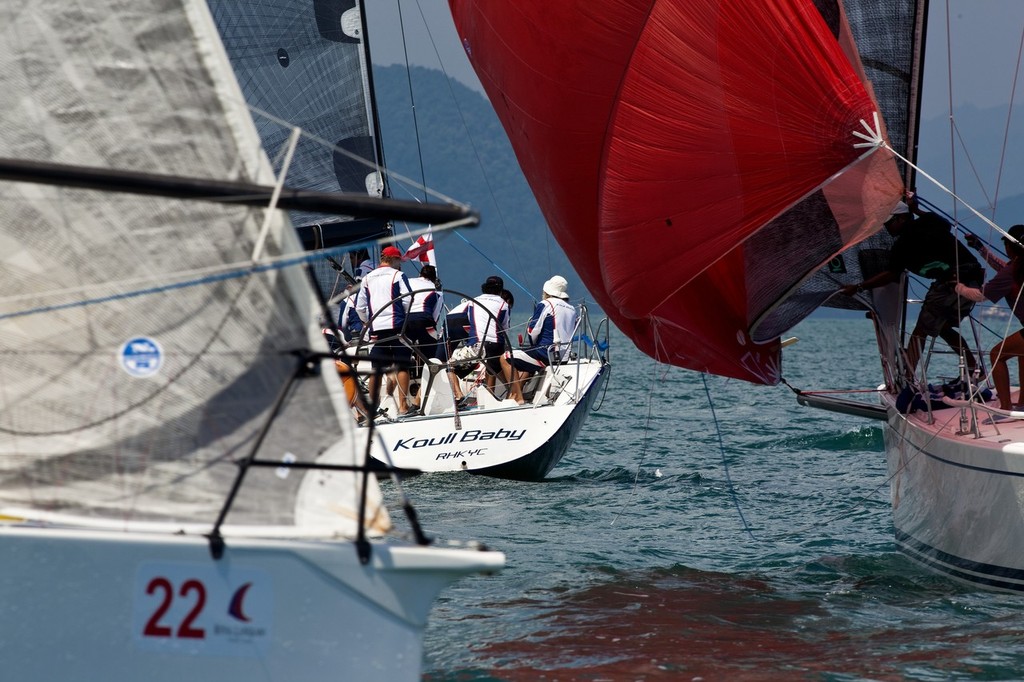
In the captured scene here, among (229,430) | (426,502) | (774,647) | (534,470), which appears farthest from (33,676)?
(534,470)

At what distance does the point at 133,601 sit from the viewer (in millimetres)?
3531

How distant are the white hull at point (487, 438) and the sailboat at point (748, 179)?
2851mm

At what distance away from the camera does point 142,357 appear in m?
A: 3.78

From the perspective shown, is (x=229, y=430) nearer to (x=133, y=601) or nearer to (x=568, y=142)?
(x=133, y=601)

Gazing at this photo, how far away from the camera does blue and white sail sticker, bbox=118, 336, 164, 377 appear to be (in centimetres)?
377

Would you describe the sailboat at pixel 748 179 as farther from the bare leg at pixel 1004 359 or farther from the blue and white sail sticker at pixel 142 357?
the blue and white sail sticker at pixel 142 357

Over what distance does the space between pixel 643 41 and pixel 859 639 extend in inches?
129

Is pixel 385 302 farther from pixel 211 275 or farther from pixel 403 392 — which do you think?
pixel 211 275

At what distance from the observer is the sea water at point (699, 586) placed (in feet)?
17.6

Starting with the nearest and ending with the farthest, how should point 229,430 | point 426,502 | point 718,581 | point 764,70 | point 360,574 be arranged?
point 360,574
point 229,430
point 764,70
point 718,581
point 426,502

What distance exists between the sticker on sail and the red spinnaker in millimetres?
3748

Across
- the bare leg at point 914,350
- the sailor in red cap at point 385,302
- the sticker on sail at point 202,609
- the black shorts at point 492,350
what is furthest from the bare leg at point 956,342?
the black shorts at point 492,350

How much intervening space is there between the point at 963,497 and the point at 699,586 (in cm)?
158

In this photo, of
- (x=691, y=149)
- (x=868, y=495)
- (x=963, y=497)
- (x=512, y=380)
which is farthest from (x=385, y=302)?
(x=963, y=497)
